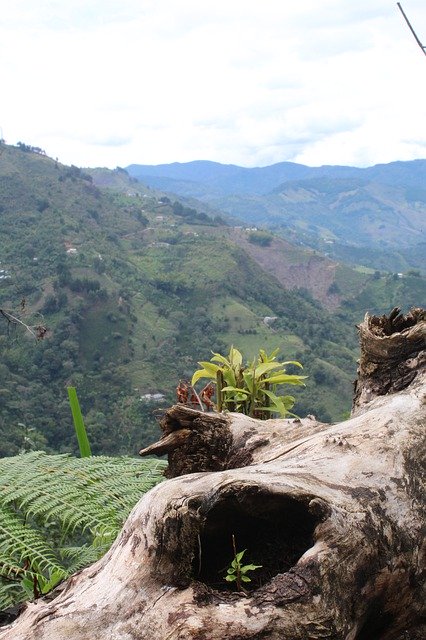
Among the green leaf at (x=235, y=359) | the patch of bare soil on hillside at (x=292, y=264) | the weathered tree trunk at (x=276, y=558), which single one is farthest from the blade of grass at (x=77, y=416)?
the patch of bare soil on hillside at (x=292, y=264)

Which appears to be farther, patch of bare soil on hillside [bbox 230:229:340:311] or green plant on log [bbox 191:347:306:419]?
patch of bare soil on hillside [bbox 230:229:340:311]

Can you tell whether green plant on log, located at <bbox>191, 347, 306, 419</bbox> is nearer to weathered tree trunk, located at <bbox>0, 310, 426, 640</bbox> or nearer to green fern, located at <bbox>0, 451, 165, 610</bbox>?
green fern, located at <bbox>0, 451, 165, 610</bbox>

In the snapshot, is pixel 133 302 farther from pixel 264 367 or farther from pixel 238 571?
pixel 238 571

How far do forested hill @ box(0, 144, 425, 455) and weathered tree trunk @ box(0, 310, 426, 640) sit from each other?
19.5 m

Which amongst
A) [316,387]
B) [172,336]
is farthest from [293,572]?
[172,336]

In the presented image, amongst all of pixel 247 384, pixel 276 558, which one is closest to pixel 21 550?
pixel 247 384

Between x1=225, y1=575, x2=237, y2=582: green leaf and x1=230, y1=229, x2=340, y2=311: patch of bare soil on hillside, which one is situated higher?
x1=225, y1=575, x2=237, y2=582: green leaf

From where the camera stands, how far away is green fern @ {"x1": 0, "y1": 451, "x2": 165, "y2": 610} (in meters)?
2.34

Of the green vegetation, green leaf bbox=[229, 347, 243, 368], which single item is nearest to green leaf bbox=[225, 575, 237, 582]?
green leaf bbox=[229, 347, 243, 368]

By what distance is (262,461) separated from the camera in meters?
2.10

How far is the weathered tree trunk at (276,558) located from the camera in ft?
4.49

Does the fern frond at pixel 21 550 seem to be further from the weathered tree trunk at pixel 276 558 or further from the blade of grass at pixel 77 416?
the weathered tree trunk at pixel 276 558

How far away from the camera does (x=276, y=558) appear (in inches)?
60.9

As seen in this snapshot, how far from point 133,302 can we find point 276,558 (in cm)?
7574
